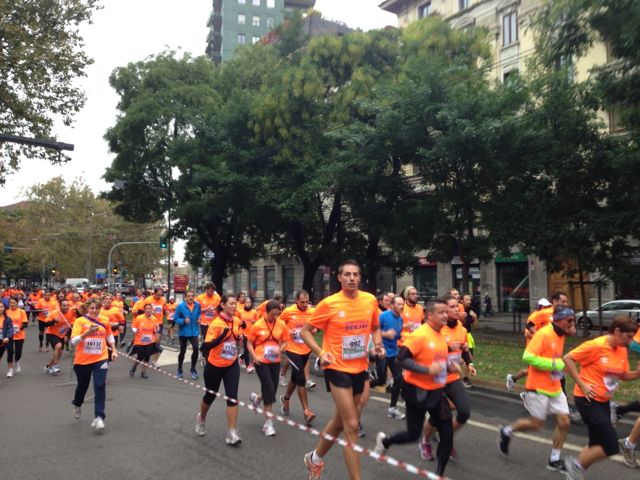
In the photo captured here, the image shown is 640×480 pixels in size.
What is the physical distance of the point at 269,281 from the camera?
54.5 meters

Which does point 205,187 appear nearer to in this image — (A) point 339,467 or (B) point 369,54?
(B) point 369,54

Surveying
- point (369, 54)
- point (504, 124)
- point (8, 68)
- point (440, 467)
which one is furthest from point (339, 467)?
point (369, 54)

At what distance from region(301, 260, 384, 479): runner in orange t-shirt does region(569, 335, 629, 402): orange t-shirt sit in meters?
1.94

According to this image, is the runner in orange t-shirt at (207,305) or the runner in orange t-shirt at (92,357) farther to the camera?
the runner in orange t-shirt at (207,305)

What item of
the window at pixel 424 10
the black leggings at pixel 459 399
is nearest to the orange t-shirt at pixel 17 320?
the black leggings at pixel 459 399

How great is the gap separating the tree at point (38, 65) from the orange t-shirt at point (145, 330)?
12.0 meters

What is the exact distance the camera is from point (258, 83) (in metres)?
30.9

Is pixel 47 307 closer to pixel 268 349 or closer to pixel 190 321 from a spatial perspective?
pixel 190 321

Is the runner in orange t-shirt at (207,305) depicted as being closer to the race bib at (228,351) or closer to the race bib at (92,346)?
the race bib at (92,346)

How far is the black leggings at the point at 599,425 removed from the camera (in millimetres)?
5168

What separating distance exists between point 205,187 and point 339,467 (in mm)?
22169

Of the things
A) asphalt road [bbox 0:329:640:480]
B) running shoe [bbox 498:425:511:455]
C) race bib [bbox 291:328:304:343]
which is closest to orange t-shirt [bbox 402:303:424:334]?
asphalt road [bbox 0:329:640:480]

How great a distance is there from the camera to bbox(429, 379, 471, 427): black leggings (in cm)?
588

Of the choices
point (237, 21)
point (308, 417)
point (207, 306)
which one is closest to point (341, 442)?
point (308, 417)
